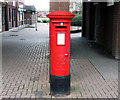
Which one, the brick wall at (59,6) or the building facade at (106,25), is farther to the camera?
the building facade at (106,25)

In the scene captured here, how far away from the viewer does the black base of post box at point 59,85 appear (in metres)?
5.24

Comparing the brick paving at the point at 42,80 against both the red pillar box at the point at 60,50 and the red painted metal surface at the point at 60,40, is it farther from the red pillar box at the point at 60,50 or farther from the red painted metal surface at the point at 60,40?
the red painted metal surface at the point at 60,40

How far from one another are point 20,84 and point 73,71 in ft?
6.99

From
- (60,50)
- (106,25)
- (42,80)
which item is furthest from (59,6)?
(106,25)

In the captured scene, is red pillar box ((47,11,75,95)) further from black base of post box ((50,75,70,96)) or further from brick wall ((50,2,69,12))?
brick wall ((50,2,69,12))

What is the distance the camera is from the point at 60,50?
5164 mm

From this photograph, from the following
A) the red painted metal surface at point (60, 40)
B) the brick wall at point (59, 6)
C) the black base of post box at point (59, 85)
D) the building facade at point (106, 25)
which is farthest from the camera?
the building facade at point (106, 25)

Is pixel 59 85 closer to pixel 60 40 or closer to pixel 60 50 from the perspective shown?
pixel 60 50

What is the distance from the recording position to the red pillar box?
16.6 ft

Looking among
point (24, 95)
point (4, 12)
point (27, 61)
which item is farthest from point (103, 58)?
point (4, 12)

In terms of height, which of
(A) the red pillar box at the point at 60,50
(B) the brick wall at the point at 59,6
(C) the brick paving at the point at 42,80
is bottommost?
(C) the brick paving at the point at 42,80

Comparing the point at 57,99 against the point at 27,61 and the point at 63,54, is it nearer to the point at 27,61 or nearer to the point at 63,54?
the point at 63,54

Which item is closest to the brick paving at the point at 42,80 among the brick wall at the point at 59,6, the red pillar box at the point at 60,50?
the red pillar box at the point at 60,50

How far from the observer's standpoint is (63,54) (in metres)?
5.19
